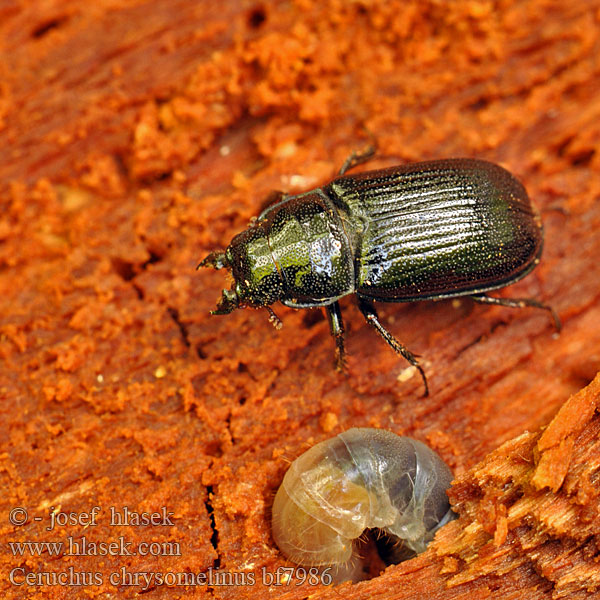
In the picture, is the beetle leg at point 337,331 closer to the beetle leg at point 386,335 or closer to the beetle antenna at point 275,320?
the beetle leg at point 386,335

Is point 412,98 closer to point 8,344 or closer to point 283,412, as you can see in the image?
point 283,412

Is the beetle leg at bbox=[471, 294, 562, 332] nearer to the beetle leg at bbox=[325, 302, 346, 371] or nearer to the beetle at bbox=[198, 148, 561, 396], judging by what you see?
the beetle at bbox=[198, 148, 561, 396]

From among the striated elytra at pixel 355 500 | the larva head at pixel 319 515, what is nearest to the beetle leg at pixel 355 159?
the striated elytra at pixel 355 500

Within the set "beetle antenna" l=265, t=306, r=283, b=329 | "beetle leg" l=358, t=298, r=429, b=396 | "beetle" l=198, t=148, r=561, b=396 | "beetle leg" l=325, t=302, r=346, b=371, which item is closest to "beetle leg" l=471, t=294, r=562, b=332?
"beetle" l=198, t=148, r=561, b=396

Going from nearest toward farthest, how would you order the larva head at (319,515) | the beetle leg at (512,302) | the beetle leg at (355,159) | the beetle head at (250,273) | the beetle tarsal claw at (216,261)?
1. the larva head at (319,515)
2. the beetle head at (250,273)
3. the beetle tarsal claw at (216,261)
4. the beetle leg at (512,302)
5. the beetle leg at (355,159)

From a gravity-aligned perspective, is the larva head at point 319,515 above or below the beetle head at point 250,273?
below

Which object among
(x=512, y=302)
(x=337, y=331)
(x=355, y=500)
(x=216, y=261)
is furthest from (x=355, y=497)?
(x=512, y=302)
